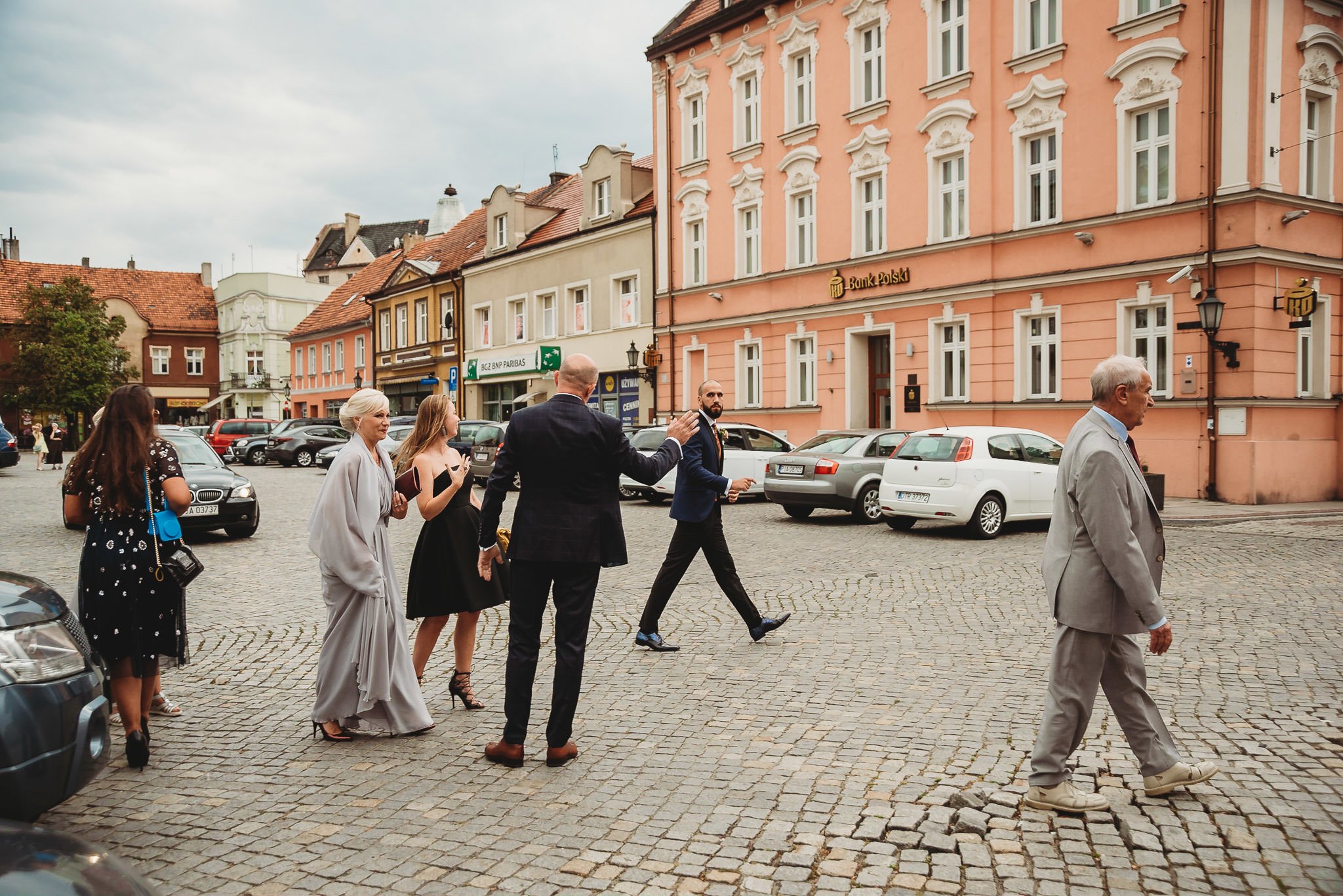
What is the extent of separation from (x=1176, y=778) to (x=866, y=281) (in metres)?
21.5

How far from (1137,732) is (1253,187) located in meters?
16.7

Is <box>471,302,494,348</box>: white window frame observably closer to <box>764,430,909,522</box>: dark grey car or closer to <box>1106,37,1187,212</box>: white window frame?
<box>764,430,909,522</box>: dark grey car

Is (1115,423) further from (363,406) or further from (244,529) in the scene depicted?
(244,529)

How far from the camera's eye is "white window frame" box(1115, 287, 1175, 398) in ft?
63.0

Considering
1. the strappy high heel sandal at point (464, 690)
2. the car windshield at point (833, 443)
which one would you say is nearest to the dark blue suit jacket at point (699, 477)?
the strappy high heel sandal at point (464, 690)

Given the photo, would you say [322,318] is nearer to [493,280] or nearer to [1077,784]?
[493,280]

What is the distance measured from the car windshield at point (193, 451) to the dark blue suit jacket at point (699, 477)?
1046 centimetres

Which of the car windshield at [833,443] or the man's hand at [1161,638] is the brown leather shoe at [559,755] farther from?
the car windshield at [833,443]

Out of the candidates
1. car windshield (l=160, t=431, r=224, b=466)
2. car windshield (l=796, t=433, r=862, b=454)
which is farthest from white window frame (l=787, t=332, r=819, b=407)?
car windshield (l=160, t=431, r=224, b=466)

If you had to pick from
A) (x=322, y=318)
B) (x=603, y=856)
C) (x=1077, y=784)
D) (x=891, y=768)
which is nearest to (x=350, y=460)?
(x=603, y=856)

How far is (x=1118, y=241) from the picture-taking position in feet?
65.4

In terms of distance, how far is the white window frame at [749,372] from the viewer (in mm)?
28500

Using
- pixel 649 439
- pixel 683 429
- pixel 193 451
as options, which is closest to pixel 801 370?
pixel 649 439

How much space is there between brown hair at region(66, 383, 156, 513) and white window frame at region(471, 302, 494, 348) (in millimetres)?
36241
